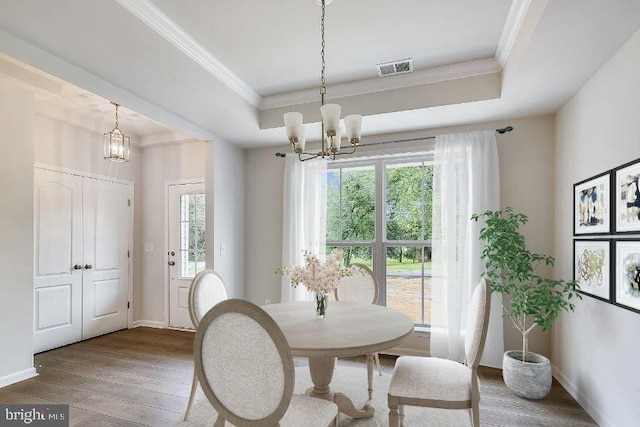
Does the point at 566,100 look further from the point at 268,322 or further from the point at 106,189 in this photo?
the point at 106,189

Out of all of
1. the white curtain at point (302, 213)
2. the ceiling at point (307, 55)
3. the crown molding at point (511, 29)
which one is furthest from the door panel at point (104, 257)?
the crown molding at point (511, 29)

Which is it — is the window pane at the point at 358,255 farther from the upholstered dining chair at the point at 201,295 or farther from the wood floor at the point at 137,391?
the upholstered dining chair at the point at 201,295

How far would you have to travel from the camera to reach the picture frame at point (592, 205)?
2.28m

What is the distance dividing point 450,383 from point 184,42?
2.78m

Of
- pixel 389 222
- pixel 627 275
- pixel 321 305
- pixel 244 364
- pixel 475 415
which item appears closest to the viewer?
pixel 244 364

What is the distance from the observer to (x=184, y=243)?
491cm

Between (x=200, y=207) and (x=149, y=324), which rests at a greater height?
(x=200, y=207)

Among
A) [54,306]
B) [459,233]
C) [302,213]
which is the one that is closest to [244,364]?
[459,233]

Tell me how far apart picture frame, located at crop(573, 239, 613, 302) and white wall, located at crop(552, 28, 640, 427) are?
0.10 meters

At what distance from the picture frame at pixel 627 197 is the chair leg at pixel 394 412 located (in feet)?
5.37

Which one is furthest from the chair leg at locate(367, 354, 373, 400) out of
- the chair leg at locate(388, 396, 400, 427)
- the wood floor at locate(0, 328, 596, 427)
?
the chair leg at locate(388, 396, 400, 427)

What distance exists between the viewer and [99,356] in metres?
3.73

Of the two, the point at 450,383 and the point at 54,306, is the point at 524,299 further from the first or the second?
the point at 54,306

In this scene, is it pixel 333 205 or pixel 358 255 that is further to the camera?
pixel 333 205
